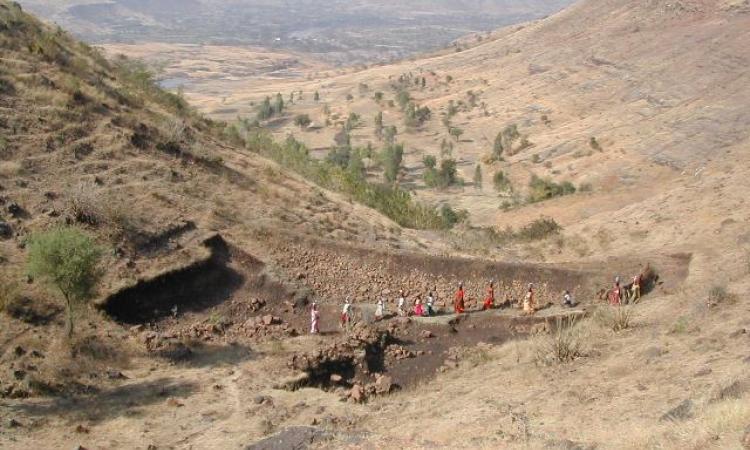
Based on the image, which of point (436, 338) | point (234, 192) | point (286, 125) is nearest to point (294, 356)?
point (436, 338)

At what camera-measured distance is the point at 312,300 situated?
56.7 ft

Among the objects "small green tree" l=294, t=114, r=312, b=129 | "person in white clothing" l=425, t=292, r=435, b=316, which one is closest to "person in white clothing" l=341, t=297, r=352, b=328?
"person in white clothing" l=425, t=292, r=435, b=316

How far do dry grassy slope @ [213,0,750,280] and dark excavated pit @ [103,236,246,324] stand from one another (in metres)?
11.2

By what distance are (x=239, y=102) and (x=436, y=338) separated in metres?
83.5

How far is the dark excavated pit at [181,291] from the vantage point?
15.5 meters

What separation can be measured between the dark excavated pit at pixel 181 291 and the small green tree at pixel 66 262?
196 centimetres

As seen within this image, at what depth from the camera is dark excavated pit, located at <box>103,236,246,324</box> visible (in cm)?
1553

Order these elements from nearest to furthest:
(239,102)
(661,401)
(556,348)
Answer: (661,401)
(556,348)
(239,102)

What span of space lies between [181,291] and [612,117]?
1712 inches

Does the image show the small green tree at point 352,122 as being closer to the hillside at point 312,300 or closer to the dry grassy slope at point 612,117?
the dry grassy slope at point 612,117

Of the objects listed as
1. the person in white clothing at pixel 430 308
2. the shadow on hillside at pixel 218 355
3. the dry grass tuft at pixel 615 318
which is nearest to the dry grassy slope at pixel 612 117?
the dry grass tuft at pixel 615 318

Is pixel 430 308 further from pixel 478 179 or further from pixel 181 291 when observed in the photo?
pixel 478 179

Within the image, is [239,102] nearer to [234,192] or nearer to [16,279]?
[234,192]

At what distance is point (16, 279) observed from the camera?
14.5 metres
